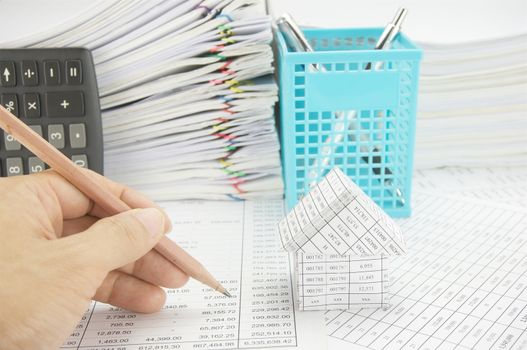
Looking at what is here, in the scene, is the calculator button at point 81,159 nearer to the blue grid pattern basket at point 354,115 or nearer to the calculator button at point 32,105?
the calculator button at point 32,105

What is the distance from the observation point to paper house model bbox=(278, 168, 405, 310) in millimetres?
577

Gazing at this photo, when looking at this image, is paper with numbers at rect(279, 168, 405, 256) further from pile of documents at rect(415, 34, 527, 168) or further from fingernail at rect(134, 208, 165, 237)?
pile of documents at rect(415, 34, 527, 168)

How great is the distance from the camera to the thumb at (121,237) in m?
0.51

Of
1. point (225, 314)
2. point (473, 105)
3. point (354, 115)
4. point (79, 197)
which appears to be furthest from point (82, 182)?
point (473, 105)

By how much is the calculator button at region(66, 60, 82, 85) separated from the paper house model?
1.09ft

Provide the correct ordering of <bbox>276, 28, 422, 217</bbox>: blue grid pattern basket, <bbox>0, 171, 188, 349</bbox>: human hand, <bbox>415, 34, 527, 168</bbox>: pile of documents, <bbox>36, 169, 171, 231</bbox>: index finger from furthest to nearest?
<bbox>415, 34, 527, 168</bbox>: pile of documents < <bbox>276, 28, 422, 217</bbox>: blue grid pattern basket < <bbox>36, 169, 171, 231</bbox>: index finger < <bbox>0, 171, 188, 349</bbox>: human hand

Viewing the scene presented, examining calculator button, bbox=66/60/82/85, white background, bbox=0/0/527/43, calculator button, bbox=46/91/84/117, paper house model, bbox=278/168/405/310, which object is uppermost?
white background, bbox=0/0/527/43

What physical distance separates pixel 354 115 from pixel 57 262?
44 centimetres

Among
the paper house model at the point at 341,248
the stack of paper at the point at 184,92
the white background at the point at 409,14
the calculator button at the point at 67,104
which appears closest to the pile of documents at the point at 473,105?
the white background at the point at 409,14

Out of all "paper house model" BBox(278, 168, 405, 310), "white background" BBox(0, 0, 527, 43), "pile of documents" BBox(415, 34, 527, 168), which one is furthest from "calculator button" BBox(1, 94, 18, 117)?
"pile of documents" BBox(415, 34, 527, 168)

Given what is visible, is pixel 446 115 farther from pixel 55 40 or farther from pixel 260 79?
pixel 55 40

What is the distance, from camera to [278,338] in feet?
1.83

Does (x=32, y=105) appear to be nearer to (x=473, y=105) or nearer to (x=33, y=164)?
(x=33, y=164)

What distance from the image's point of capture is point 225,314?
60 centimetres
